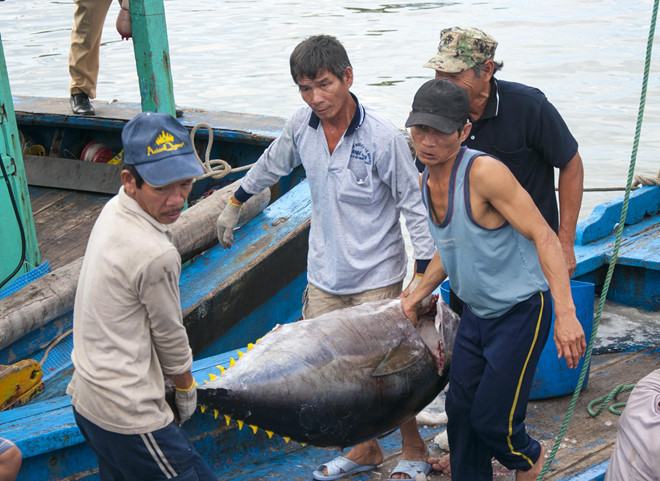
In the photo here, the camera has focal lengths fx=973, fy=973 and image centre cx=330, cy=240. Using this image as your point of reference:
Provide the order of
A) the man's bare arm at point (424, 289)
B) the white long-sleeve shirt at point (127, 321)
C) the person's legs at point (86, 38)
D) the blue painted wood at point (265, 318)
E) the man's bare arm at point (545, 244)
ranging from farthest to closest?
the person's legs at point (86, 38), the blue painted wood at point (265, 318), the man's bare arm at point (424, 289), the man's bare arm at point (545, 244), the white long-sleeve shirt at point (127, 321)

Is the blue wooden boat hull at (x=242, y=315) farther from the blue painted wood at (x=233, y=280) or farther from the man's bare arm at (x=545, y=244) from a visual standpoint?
the man's bare arm at (x=545, y=244)

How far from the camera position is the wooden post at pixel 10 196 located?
5160mm

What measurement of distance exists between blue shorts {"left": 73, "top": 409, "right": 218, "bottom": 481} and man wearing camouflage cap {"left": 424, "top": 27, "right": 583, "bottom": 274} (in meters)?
1.77

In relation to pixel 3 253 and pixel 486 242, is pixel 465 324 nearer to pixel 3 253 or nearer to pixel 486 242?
pixel 486 242

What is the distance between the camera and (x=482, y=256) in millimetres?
3326

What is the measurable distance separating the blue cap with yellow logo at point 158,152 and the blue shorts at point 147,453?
0.78 meters

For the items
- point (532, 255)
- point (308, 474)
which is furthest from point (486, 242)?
point (308, 474)

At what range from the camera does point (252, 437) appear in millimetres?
4316

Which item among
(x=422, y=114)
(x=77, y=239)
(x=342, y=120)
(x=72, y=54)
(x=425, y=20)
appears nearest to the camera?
(x=422, y=114)

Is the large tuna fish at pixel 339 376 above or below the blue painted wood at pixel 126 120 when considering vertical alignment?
above

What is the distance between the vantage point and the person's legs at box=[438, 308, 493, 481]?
3492 millimetres

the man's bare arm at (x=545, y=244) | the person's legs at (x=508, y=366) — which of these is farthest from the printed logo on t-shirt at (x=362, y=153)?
the person's legs at (x=508, y=366)

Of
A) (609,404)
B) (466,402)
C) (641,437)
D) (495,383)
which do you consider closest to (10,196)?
(466,402)

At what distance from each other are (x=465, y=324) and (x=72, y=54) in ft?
16.8
